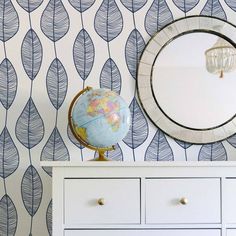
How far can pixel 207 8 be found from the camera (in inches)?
90.7

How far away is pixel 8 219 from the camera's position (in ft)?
7.27

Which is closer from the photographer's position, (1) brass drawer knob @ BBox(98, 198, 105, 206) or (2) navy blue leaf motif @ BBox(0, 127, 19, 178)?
(1) brass drawer knob @ BBox(98, 198, 105, 206)

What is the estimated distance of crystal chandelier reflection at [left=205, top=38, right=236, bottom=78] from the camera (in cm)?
226

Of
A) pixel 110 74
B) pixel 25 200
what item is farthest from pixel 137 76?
pixel 25 200

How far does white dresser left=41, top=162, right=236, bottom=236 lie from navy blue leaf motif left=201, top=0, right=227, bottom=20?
3.02 feet

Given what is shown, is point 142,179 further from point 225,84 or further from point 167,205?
point 225,84

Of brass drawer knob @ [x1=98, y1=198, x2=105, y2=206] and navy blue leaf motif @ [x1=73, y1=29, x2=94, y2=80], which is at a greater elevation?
navy blue leaf motif @ [x1=73, y1=29, x2=94, y2=80]

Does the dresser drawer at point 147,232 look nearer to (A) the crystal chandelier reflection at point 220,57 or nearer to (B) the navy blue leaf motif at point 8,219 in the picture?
(B) the navy blue leaf motif at point 8,219

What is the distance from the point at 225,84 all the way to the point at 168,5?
0.52 m

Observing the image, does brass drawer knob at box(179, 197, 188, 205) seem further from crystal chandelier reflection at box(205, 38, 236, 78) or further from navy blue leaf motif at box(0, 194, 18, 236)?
navy blue leaf motif at box(0, 194, 18, 236)

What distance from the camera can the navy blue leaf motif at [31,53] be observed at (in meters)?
2.25

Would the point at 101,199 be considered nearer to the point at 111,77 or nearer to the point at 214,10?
the point at 111,77

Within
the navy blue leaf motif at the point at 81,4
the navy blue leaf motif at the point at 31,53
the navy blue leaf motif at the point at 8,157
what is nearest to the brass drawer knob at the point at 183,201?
the navy blue leaf motif at the point at 8,157

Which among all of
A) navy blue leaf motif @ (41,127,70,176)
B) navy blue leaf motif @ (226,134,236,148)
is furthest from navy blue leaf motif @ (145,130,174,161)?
navy blue leaf motif @ (41,127,70,176)
